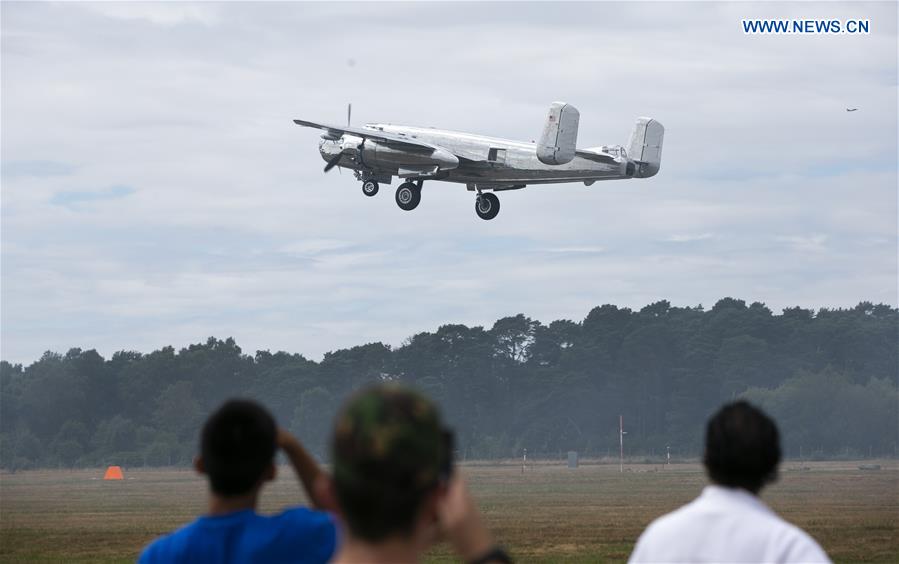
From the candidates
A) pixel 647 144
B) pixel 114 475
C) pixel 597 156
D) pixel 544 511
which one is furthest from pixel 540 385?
pixel 544 511

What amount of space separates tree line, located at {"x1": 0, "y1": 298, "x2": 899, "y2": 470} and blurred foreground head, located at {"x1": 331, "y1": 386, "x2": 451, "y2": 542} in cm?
10103

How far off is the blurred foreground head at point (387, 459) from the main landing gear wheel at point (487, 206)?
165 ft

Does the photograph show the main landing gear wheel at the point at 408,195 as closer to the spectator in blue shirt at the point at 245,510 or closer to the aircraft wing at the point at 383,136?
the aircraft wing at the point at 383,136

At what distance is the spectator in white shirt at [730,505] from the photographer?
174 inches

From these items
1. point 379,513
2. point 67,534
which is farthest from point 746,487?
point 67,534

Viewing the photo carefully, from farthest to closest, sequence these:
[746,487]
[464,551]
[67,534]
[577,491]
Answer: [577,491]
[67,534]
[746,487]
[464,551]

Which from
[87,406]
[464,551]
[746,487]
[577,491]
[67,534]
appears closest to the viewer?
[464,551]

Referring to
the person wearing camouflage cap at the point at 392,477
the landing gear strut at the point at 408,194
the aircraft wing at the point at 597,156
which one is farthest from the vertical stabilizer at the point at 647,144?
the person wearing camouflage cap at the point at 392,477

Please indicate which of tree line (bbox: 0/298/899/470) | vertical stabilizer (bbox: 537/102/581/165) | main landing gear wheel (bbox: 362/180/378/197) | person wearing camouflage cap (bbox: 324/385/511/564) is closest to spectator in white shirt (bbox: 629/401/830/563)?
person wearing camouflage cap (bbox: 324/385/511/564)

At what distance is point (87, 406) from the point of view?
114 meters

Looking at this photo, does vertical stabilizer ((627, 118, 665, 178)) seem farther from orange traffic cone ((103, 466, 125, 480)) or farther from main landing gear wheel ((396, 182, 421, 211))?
orange traffic cone ((103, 466, 125, 480))

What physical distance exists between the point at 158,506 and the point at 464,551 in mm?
45233

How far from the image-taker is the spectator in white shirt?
174 inches

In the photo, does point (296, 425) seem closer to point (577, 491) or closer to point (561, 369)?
point (561, 369)
